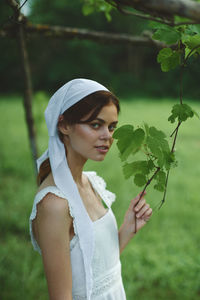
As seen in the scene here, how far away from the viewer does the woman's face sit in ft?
4.70

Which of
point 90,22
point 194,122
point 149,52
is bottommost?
point 194,122

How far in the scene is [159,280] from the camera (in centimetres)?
332

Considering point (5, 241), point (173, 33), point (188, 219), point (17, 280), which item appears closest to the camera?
point (173, 33)

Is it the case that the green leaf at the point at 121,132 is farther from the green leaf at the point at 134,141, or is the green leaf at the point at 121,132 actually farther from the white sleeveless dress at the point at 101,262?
the white sleeveless dress at the point at 101,262

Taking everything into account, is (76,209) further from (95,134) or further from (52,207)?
(95,134)

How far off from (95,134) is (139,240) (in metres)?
2.93

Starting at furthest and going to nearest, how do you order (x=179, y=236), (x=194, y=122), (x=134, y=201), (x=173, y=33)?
(x=194, y=122) < (x=179, y=236) < (x=134, y=201) < (x=173, y=33)

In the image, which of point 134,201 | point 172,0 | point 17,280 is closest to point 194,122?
point 17,280

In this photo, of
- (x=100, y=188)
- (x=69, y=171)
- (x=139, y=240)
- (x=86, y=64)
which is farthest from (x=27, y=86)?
(x=86, y=64)

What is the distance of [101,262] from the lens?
5.13ft

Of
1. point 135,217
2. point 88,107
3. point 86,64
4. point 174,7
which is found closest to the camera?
point 174,7

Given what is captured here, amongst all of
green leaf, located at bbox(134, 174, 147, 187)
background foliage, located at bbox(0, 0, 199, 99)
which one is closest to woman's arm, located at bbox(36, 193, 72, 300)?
green leaf, located at bbox(134, 174, 147, 187)

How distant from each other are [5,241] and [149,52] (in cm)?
2521

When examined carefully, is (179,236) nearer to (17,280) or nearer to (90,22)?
(17,280)
